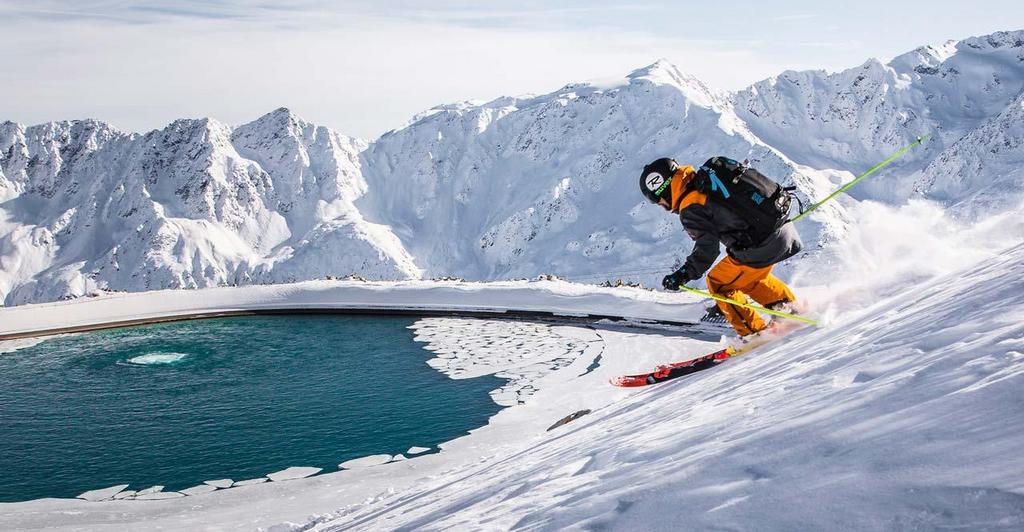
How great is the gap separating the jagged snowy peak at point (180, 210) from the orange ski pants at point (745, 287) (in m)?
134

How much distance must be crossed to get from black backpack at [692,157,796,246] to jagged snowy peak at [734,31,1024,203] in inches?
6005

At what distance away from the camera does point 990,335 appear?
289cm

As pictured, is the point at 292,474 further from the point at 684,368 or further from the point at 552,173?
the point at 552,173

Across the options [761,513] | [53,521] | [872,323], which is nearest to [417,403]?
[53,521]

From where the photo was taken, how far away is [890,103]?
15412 centimetres

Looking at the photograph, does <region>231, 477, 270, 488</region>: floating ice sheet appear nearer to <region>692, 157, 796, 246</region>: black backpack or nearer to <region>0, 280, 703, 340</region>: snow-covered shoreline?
<region>692, 157, 796, 246</region>: black backpack

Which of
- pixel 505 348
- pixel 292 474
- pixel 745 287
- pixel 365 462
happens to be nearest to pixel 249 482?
pixel 292 474

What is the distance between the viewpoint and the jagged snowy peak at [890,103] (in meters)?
150

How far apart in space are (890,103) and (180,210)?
164 metres

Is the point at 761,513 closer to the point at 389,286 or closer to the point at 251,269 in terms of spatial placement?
the point at 389,286

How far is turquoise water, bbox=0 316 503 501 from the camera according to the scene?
374 inches

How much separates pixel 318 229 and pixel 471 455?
154048mm

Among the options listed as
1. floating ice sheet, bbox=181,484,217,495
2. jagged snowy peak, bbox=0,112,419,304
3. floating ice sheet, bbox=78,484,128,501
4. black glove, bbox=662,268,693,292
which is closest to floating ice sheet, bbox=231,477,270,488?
floating ice sheet, bbox=181,484,217,495


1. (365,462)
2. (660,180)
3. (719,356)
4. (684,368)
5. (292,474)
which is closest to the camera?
(660,180)
